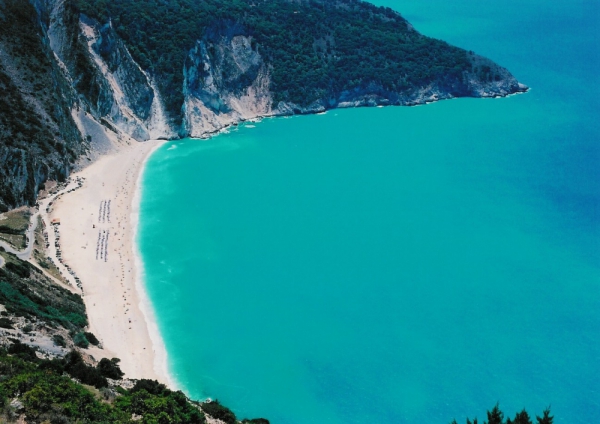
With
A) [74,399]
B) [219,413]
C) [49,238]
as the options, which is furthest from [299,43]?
[74,399]

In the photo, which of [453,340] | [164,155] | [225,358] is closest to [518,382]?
[453,340]

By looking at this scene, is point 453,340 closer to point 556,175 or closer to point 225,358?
point 225,358

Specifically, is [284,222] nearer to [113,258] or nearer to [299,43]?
[113,258]

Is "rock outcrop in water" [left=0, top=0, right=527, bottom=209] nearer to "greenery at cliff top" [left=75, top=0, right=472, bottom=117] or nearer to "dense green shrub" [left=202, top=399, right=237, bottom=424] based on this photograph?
"greenery at cliff top" [left=75, top=0, right=472, bottom=117]

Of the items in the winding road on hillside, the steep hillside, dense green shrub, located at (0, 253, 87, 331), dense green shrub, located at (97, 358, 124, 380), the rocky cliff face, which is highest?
the rocky cliff face

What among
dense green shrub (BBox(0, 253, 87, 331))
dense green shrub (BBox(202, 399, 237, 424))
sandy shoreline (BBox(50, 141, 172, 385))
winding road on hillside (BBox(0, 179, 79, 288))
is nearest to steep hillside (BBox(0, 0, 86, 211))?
winding road on hillside (BBox(0, 179, 79, 288))
